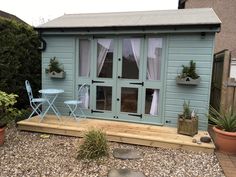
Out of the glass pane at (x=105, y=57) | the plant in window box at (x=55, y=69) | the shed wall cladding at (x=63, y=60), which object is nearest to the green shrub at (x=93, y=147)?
the glass pane at (x=105, y=57)

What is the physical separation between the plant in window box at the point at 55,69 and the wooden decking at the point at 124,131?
105 cm

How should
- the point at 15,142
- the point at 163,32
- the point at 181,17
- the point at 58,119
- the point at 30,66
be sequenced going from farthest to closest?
the point at 30,66
the point at 58,119
the point at 181,17
the point at 163,32
the point at 15,142

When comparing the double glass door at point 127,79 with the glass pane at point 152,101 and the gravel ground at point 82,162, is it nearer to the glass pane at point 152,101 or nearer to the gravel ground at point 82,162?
the glass pane at point 152,101

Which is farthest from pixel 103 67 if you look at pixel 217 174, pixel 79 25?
pixel 217 174

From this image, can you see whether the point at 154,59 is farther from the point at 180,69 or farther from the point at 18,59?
the point at 18,59

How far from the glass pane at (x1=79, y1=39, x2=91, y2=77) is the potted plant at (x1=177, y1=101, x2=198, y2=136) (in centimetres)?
243

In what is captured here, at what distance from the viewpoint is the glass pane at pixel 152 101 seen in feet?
17.4

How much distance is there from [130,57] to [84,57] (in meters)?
1.17

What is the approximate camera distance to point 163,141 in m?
4.38

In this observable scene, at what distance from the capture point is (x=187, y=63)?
16.4 ft

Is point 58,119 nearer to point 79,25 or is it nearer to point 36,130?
point 36,130

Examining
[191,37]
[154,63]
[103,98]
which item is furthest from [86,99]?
[191,37]

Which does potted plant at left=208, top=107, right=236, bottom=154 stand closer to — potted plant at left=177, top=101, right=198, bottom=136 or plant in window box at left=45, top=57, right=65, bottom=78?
potted plant at left=177, top=101, right=198, bottom=136

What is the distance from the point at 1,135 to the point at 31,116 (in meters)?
1.46
